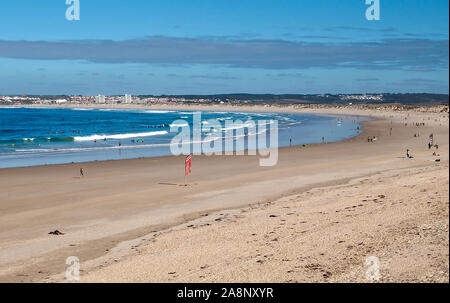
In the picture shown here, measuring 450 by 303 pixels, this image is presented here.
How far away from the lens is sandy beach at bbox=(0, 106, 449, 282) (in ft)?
37.1

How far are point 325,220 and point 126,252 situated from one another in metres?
6.13

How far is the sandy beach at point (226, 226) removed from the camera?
37.1 feet

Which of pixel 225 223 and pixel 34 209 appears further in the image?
pixel 34 209

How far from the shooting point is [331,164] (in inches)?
1383

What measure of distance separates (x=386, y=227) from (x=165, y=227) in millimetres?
7417

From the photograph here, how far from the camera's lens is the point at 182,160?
3944 cm

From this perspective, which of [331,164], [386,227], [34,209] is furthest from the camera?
[331,164]

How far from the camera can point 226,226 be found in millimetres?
16078
